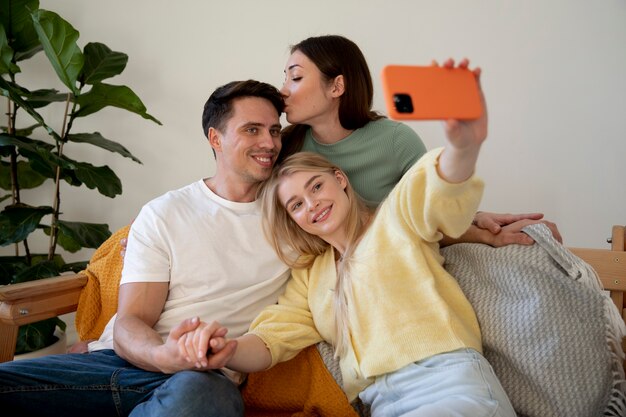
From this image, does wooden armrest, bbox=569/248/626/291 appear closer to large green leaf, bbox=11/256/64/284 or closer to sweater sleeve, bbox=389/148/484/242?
sweater sleeve, bbox=389/148/484/242

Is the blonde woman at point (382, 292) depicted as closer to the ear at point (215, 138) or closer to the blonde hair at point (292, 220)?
the blonde hair at point (292, 220)

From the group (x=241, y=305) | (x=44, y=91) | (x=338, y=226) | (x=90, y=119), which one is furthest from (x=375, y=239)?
(x=90, y=119)

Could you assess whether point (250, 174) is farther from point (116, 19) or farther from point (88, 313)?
point (116, 19)

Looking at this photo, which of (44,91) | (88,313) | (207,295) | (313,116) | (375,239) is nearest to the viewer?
(375,239)

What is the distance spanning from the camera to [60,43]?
1.85 metres

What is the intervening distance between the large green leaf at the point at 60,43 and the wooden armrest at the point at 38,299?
774mm

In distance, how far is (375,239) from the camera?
1.21 metres

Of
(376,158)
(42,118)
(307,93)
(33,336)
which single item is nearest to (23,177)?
(42,118)

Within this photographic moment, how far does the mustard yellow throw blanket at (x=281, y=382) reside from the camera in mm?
1269

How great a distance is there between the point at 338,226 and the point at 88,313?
69 cm

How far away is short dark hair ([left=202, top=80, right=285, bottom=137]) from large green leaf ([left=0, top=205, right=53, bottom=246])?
2.75 ft

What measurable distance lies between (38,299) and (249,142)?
63 centimetres

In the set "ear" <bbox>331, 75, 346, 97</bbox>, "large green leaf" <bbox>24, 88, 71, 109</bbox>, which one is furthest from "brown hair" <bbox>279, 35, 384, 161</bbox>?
"large green leaf" <bbox>24, 88, 71, 109</bbox>

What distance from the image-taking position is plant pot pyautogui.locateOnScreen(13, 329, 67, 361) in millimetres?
1890
